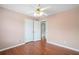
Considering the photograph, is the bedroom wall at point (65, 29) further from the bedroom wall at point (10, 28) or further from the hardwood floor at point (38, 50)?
the bedroom wall at point (10, 28)

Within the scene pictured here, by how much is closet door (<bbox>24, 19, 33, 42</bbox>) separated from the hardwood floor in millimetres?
110

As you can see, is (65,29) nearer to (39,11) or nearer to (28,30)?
(39,11)

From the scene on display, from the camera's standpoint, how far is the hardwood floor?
1.92 metres

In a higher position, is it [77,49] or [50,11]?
[50,11]

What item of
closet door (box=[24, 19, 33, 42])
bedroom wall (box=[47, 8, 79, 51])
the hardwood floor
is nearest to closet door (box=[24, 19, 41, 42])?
closet door (box=[24, 19, 33, 42])

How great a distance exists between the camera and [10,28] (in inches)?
76.1

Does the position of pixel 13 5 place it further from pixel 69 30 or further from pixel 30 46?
pixel 69 30

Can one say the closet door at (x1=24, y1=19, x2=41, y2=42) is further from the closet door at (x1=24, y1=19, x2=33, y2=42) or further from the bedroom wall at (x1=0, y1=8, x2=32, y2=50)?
the bedroom wall at (x1=0, y1=8, x2=32, y2=50)

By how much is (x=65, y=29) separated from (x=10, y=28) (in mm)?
1143

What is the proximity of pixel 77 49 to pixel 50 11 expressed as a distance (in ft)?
3.12

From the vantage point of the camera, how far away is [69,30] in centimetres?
194

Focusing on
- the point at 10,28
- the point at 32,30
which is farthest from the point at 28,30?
the point at 10,28

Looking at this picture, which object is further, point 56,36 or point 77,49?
point 56,36
